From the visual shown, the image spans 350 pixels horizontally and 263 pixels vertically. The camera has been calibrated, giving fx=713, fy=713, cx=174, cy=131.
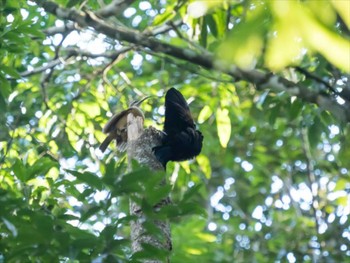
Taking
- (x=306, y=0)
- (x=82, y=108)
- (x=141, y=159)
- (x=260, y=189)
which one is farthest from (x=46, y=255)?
(x=260, y=189)

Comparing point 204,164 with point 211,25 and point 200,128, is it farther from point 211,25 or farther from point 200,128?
point 211,25

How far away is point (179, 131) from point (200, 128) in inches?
77.2

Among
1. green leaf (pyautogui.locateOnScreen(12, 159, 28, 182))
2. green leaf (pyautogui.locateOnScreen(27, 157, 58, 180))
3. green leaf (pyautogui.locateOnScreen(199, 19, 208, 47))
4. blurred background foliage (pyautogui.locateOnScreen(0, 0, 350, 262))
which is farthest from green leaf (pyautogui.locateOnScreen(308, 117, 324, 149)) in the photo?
green leaf (pyautogui.locateOnScreen(12, 159, 28, 182))

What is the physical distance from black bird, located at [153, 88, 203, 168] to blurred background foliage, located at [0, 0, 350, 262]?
0.27m

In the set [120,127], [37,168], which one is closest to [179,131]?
[120,127]

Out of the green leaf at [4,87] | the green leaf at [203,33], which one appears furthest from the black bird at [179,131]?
Answer: the green leaf at [4,87]

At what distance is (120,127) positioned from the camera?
3695mm

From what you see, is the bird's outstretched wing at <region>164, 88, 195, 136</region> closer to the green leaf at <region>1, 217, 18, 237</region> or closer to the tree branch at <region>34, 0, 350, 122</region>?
the tree branch at <region>34, 0, 350, 122</region>

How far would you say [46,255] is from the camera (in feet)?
7.85

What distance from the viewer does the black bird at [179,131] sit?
3.62 metres

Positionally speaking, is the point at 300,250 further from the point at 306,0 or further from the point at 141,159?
the point at 306,0

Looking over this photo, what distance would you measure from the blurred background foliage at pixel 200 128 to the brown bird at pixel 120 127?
1.03 feet

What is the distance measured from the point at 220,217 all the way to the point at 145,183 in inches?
258

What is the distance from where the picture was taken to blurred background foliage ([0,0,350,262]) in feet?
5.29
